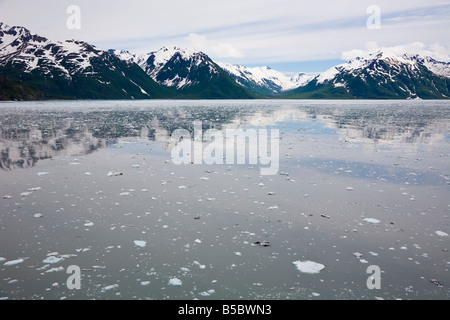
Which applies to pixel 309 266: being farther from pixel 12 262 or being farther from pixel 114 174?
pixel 114 174

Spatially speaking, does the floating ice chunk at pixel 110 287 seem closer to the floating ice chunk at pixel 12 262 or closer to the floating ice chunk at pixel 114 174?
the floating ice chunk at pixel 12 262

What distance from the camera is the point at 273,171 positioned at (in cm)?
1736

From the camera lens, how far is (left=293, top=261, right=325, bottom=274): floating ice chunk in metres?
7.55

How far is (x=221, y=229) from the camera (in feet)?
32.2

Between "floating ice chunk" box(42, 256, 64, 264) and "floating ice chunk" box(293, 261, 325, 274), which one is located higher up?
"floating ice chunk" box(42, 256, 64, 264)

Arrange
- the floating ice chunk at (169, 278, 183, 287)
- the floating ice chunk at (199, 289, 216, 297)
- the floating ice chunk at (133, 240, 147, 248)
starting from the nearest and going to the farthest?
Result: the floating ice chunk at (199, 289, 216, 297)
the floating ice chunk at (169, 278, 183, 287)
the floating ice chunk at (133, 240, 147, 248)

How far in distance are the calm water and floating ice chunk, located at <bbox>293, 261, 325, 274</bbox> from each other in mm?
116

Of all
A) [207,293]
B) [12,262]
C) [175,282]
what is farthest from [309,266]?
[12,262]

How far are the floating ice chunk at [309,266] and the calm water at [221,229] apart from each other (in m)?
0.12

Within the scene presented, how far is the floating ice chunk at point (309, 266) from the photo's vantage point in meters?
7.55

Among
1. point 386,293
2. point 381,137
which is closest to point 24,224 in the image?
point 386,293

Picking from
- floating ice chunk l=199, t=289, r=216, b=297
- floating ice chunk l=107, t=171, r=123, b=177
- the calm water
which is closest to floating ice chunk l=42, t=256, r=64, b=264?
the calm water

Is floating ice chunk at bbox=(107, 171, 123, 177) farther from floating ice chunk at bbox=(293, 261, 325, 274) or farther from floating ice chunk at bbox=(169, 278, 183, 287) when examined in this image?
floating ice chunk at bbox=(293, 261, 325, 274)

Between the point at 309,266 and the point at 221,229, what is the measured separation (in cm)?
316
